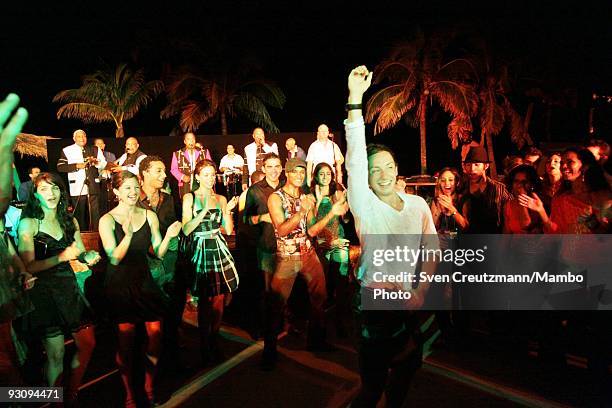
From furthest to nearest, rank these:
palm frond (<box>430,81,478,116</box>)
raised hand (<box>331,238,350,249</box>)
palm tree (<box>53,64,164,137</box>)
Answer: palm tree (<box>53,64,164,137</box>), palm frond (<box>430,81,478,116</box>), raised hand (<box>331,238,350,249</box>)

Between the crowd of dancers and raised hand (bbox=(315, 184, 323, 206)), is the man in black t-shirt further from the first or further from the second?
raised hand (bbox=(315, 184, 323, 206))

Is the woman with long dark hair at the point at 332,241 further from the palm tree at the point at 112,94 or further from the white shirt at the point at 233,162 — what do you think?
the palm tree at the point at 112,94

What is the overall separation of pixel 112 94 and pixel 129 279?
53.3 feet

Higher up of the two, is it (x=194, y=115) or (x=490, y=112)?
(x=194, y=115)

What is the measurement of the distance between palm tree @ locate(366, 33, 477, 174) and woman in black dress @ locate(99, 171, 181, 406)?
13401mm

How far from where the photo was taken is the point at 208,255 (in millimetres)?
4957

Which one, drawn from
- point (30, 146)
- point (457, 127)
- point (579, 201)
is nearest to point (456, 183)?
point (579, 201)

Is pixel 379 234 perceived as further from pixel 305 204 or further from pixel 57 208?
pixel 57 208

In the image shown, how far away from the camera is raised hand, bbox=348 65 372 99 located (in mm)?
2818

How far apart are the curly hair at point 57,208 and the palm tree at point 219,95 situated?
13502 millimetres

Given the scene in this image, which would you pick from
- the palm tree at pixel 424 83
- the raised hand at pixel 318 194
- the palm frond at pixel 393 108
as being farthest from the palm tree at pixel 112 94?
the raised hand at pixel 318 194

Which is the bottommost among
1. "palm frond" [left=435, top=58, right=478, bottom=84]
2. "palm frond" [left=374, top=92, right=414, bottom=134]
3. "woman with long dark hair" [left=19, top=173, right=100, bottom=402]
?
"woman with long dark hair" [left=19, top=173, right=100, bottom=402]

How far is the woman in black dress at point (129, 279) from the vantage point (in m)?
3.93

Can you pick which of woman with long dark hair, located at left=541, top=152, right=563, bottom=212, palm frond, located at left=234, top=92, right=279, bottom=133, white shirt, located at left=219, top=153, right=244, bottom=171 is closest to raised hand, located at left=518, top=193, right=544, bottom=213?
woman with long dark hair, located at left=541, top=152, right=563, bottom=212
